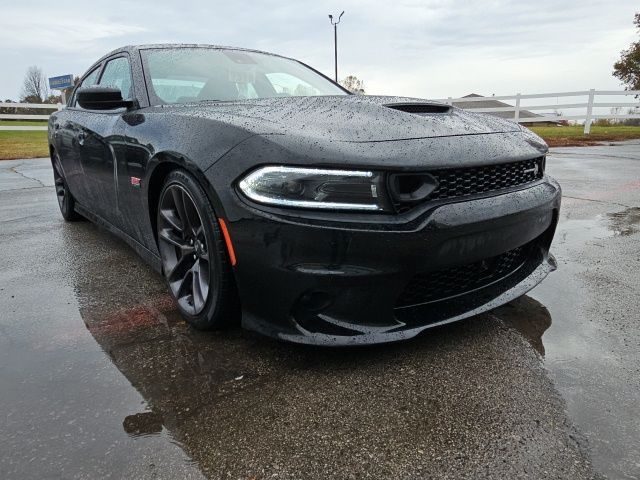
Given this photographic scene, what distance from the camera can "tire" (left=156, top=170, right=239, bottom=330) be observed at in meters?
1.93

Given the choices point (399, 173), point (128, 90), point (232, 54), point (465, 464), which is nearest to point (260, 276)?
point (399, 173)

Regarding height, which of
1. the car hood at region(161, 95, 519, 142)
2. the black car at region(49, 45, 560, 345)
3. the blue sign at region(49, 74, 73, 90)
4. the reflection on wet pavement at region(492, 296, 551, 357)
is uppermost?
the blue sign at region(49, 74, 73, 90)

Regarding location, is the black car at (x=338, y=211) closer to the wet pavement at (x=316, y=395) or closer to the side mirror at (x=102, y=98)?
the side mirror at (x=102, y=98)

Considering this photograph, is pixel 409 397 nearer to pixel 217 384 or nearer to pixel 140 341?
pixel 217 384

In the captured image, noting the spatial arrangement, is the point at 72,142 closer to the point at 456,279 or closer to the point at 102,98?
the point at 102,98

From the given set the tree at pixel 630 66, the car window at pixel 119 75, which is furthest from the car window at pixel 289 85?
the tree at pixel 630 66

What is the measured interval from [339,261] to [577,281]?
5.93ft

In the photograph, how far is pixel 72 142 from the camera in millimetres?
3627

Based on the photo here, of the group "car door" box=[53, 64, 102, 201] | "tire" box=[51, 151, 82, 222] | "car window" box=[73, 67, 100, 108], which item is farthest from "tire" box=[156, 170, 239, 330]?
"tire" box=[51, 151, 82, 222]

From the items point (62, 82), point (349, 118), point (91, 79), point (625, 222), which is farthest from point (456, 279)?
point (62, 82)

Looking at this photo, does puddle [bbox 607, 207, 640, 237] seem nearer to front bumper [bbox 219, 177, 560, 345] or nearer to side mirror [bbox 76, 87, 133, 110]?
front bumper [bbox 219, 177, 560, 345]

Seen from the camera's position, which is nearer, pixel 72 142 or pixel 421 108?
pixel 421 108

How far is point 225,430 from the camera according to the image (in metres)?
1.52

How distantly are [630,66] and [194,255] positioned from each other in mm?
34537
